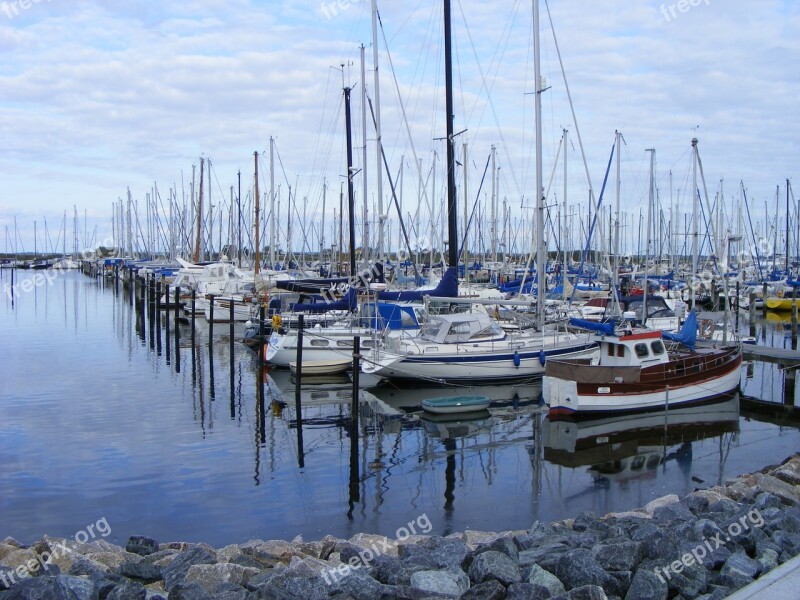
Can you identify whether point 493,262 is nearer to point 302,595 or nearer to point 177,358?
point 177,358

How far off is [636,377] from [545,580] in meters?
13.3

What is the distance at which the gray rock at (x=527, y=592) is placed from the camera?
8.27 meters

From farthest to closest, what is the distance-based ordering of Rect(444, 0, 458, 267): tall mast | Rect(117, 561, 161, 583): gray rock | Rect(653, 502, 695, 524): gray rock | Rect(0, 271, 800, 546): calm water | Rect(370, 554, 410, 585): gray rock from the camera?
Rect(444, 0, 458, 267): tall mast → Rect(0, 271, 800, 546): calm water → Rect(653, 502, 695, 524): gray rock → Rect(117, 561, 161, 583): gray rock → Rect(370, 554, 410, 585): gray rock

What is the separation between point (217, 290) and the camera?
5062 cm

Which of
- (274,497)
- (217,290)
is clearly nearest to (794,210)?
(217,290)

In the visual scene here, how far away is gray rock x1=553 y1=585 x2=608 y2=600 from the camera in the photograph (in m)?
7.84

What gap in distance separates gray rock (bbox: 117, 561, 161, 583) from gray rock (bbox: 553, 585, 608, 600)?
17.3ft

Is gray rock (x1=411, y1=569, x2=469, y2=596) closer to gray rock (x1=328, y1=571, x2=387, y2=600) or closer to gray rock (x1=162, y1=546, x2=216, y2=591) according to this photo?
gray rock (x1=328, y1=571, x2=387, y2=600)

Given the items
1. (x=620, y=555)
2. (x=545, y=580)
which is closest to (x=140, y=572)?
(x=545, y=580)

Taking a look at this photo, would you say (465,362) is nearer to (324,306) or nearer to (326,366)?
(326,366)

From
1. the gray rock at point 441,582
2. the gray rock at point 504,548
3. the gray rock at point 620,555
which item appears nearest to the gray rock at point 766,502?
the gray rock at point 620,555

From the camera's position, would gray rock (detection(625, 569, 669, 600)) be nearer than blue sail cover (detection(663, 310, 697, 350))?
Yes

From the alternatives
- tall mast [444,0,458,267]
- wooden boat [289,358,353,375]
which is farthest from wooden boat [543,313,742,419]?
wooden boat [289,358,353,375]

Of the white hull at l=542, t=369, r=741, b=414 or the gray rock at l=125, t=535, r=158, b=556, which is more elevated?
the white hull at l=542, t=369, r=741, b=414
